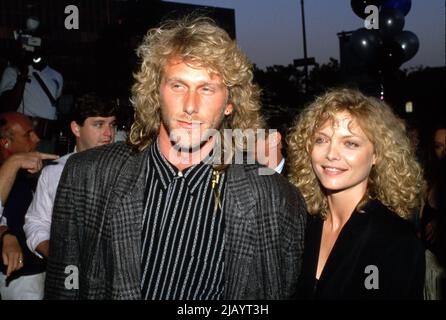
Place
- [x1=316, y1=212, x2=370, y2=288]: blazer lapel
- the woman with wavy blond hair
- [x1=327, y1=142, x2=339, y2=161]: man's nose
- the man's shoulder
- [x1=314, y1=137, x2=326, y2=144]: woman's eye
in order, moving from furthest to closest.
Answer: the man's shoulder
[x1=314, y1=137, x2=326, y2=144]: woman's eye
[x1=327, y1=142, x2=339, y2=161]: man's nose
[x1=316, y1=212, x2=370, y2=288]: blazer lapel
the woman with wavy blond hair

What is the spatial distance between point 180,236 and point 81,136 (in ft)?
6.51

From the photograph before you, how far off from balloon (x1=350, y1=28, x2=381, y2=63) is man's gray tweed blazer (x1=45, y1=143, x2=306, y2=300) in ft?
18.8

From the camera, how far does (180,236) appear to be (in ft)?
6.86

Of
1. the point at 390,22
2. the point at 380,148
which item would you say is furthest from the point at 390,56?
the point at 380,148

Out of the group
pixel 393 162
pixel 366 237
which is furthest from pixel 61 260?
pixel 393 162

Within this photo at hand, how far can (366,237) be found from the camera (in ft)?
7.37

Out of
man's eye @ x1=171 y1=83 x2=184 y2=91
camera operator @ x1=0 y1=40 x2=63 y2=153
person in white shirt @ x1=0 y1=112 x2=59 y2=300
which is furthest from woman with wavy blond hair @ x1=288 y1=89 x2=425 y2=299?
camera operator @ x1=0 y1=40 x2=63 y2=153

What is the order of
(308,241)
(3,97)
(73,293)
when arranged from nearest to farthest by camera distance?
(73,293) → (308,241) → (3,97)

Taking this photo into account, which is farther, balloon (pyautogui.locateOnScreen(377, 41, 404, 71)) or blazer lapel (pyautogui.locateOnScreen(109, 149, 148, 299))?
balloon (pyautogui.locateOnScreen(377, 41, 404, 71))

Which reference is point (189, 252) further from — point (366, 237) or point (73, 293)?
point (366, 237)

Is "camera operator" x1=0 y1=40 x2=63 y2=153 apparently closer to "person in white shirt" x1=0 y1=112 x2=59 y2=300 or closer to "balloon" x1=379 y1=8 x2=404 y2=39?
"person in white shirt" x1=0 y1=112 x2=59 y2=300

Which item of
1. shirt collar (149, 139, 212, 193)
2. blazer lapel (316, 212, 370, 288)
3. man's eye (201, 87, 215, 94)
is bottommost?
blazer lapel (316, 212, 370, 288)

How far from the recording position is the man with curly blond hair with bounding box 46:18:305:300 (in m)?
2.04
